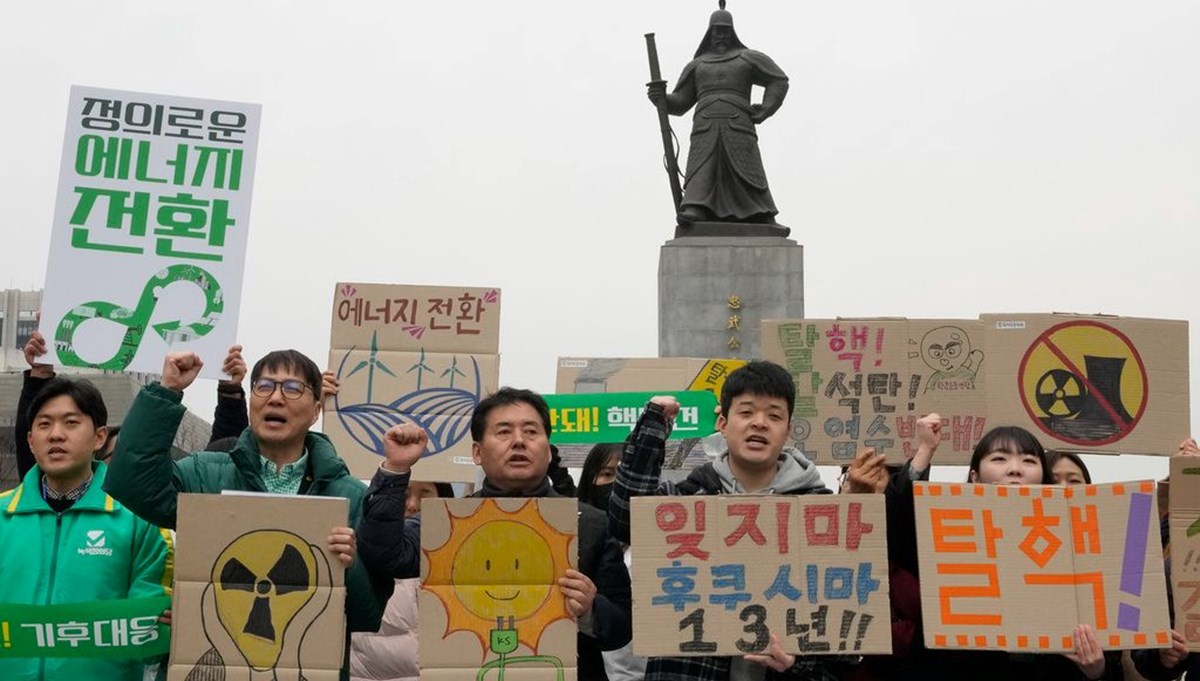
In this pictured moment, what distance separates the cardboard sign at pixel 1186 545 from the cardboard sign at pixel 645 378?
11.8 ft

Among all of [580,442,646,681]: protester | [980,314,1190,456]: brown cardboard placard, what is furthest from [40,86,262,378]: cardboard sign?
[980,314,1190,456]: brown cardboard placard

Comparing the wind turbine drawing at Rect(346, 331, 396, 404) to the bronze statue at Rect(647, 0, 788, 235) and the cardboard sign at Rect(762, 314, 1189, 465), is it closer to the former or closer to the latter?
the cardboard sign at Rect(762, 314, 1189, 465)

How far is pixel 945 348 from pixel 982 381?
0.68ft

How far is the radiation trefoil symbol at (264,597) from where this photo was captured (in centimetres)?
364

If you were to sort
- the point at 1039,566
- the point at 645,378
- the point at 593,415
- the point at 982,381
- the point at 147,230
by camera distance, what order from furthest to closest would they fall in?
the point at 645,378 < the point at 593,415 < the point at 982,381 < the point at 147,230 < the point at 1039,566

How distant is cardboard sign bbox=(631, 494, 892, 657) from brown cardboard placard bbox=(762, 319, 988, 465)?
2.46 meters

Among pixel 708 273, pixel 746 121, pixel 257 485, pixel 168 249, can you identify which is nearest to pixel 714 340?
pixel 708 273

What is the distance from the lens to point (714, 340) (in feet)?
44.4

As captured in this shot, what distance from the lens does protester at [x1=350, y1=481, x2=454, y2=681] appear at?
16.8ft

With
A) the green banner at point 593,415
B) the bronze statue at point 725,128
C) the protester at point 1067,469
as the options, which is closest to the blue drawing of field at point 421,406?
the green banner at point 593,415

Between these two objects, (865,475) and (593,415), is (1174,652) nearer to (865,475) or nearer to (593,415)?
(865,475)

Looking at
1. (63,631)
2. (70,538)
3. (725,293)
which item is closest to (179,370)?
(70,538)

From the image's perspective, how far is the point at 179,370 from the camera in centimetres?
388

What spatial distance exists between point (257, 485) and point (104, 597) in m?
0.49
